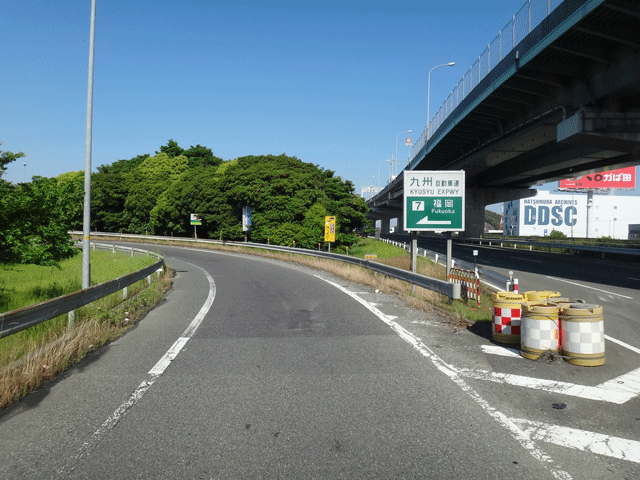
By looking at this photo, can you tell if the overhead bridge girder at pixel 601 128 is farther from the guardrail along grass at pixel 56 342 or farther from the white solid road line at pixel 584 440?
the white solid road line at pixel 584 440

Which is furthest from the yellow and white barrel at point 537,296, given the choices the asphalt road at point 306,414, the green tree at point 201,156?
the green tree at point 201,156

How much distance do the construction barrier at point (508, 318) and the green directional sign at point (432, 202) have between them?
25.5 ft

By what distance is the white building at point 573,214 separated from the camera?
120 metres

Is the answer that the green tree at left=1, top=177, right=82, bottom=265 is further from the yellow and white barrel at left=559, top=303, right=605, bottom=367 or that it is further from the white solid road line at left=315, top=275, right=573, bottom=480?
the yellow and white barrel at left=559, top=303, right=605, bottom=367

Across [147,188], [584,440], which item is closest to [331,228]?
[584,440]

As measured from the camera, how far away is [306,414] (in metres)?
4.99

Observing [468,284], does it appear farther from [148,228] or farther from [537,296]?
[148,228]

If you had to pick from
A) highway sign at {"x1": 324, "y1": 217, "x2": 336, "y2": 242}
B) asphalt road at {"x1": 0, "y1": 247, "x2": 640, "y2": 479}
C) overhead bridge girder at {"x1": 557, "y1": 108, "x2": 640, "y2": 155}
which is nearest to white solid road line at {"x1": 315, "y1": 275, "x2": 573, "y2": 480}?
asphalt road at {"x1": 0, "y1": 247, "x2": 640, "y2": 479}

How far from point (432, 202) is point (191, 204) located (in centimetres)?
4890

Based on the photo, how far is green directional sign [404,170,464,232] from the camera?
1608cm

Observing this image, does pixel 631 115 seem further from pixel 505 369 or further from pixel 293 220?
pixel 293 220

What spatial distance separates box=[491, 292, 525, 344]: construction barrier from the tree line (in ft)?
29.7

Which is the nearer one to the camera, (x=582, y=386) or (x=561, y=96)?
(x=582, y=386)

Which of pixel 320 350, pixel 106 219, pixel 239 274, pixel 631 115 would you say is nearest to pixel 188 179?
pixel 106 219
